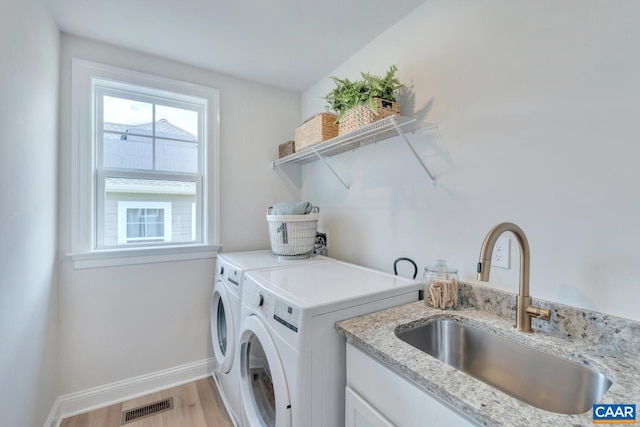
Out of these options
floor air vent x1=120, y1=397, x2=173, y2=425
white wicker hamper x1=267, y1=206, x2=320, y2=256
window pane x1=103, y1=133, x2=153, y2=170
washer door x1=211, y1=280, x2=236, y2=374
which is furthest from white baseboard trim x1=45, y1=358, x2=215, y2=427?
window pane x1=103, y1=133, x2=153, y2=170

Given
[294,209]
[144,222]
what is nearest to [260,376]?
[294,209]

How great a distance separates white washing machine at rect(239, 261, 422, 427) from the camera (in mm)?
973

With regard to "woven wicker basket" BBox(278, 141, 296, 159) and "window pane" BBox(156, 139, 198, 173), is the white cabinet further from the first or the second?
"window pane" BBox(156, 139, 198, 173)

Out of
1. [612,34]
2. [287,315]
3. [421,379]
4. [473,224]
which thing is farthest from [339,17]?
[421,379]

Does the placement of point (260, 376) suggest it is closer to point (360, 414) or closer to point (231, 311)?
point (231, 311)

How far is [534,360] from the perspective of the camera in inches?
36.4

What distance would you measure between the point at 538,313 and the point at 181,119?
7.80ft

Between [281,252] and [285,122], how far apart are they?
122cm

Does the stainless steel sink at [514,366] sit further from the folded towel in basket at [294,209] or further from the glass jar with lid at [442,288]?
the folded towel in basket at [294,209]

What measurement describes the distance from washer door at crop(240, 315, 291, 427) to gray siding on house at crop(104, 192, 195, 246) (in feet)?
3.55

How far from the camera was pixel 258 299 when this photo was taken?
1255 millimetres

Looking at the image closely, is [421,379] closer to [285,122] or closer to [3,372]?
[3,372]

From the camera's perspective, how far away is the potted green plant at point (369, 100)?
4.49 feet

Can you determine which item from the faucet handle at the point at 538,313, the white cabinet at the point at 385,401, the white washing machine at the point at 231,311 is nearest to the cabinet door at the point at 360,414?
the white cabinet at the point at 385,401
